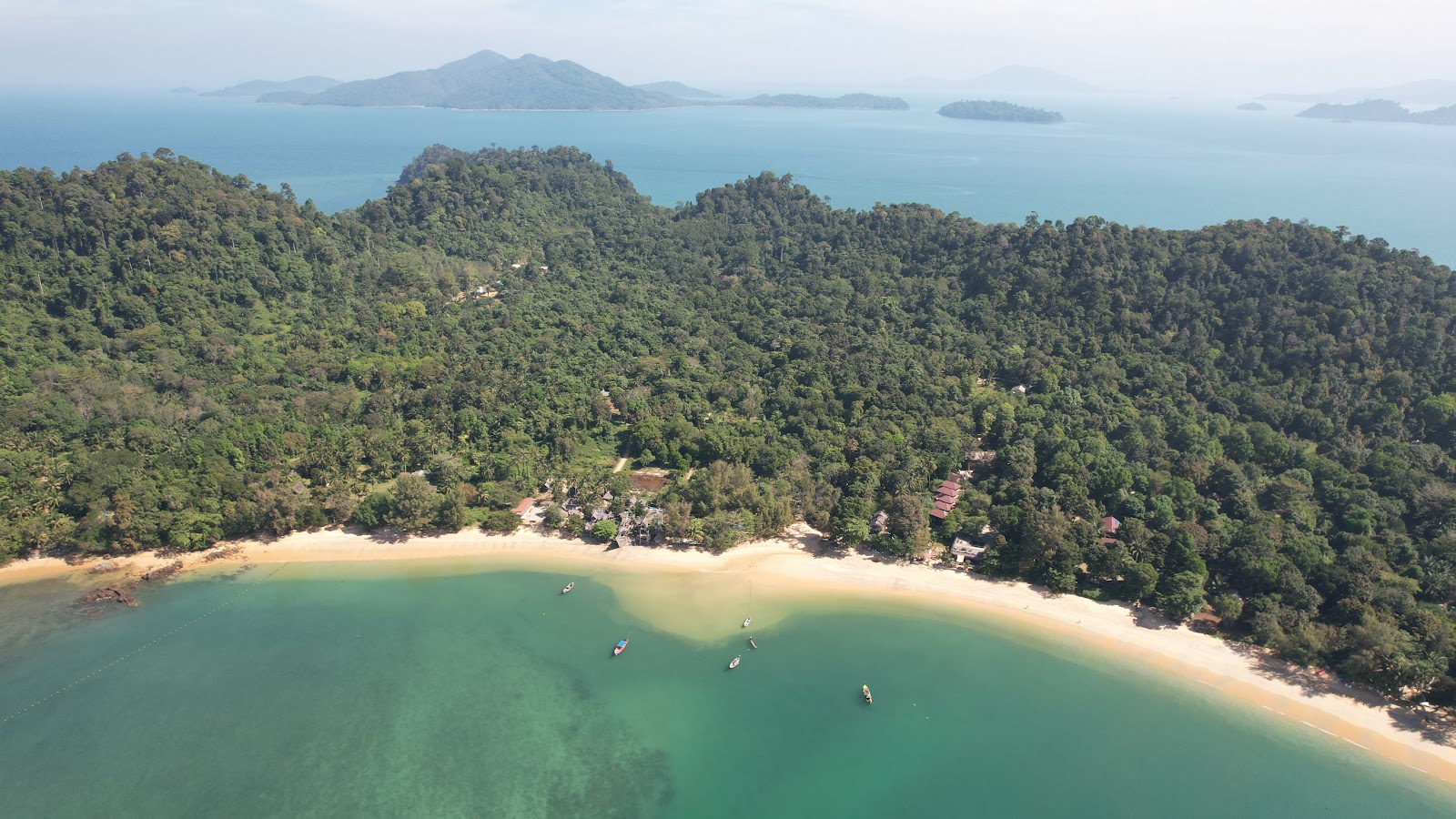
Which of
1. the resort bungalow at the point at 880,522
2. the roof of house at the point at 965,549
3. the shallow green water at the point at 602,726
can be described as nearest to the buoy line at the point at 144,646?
the shallow green water at the point at 602,726

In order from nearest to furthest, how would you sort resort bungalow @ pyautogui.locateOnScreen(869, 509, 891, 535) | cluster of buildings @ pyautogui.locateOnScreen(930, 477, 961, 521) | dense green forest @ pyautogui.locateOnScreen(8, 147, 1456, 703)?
dense green forest @ pyautogui.locateOnScreen(8, 147, 1456, 703), resort bungalow @ pyautogui.locateOnScreen(869, 509, 891, 535), cluster of buildings @ pyautogui.locateOnScreen(930, 477, 961, 521)

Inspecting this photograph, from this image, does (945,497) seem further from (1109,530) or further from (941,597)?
(1109,530)

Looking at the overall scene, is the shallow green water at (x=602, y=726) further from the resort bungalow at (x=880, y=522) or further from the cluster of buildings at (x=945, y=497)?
the cluster of buildings at (x=945, y=497)

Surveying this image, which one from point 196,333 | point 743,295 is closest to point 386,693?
point 196,333

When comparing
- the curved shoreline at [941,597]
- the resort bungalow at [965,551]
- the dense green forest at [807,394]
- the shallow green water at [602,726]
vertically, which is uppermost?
the dense green forest at [807,394]

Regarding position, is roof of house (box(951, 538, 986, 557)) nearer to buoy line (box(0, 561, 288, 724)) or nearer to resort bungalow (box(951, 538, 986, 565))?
resort bungalow (box(951, 538, 986, 565))

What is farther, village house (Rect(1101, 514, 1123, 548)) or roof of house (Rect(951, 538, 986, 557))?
roof of house (Rect(951, 538, 986, 557))

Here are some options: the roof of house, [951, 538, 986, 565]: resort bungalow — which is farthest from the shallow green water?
the roof of house

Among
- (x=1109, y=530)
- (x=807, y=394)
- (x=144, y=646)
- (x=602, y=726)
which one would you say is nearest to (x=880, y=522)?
(x=1109, y=530)
